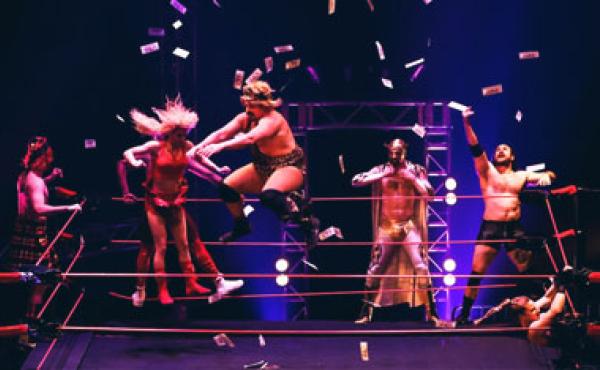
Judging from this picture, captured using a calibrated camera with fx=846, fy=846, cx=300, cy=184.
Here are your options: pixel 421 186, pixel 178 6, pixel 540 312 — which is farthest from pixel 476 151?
pixel 178 6

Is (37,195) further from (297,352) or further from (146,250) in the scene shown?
(297,352)

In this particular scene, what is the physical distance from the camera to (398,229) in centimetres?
712

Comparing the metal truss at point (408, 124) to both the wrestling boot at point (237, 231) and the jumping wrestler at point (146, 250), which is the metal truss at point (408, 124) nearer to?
the jumping wrestler at point (146, 250)

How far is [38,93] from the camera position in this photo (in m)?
7.28

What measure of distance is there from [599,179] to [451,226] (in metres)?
1.56

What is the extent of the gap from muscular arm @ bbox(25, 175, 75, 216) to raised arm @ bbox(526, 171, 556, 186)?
11.7ft

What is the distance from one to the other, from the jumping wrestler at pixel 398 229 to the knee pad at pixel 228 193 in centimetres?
169

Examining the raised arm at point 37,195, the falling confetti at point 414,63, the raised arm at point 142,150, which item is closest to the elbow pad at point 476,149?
the falling confetti at point 414,63

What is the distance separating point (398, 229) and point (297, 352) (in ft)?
6.67

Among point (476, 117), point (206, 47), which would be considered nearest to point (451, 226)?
point (476, 117)

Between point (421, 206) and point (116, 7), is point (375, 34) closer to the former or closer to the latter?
point (421, 206)

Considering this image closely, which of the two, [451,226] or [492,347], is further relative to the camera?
[451,226]

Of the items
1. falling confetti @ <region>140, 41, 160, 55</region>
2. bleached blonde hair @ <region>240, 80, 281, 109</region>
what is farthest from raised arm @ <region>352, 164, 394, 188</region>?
falling confetti @ <region>140, 41, 160, 55</region>

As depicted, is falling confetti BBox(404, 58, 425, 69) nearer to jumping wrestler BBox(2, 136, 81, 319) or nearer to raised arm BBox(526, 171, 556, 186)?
raised arm BBox(526, 171, 556, 186)
